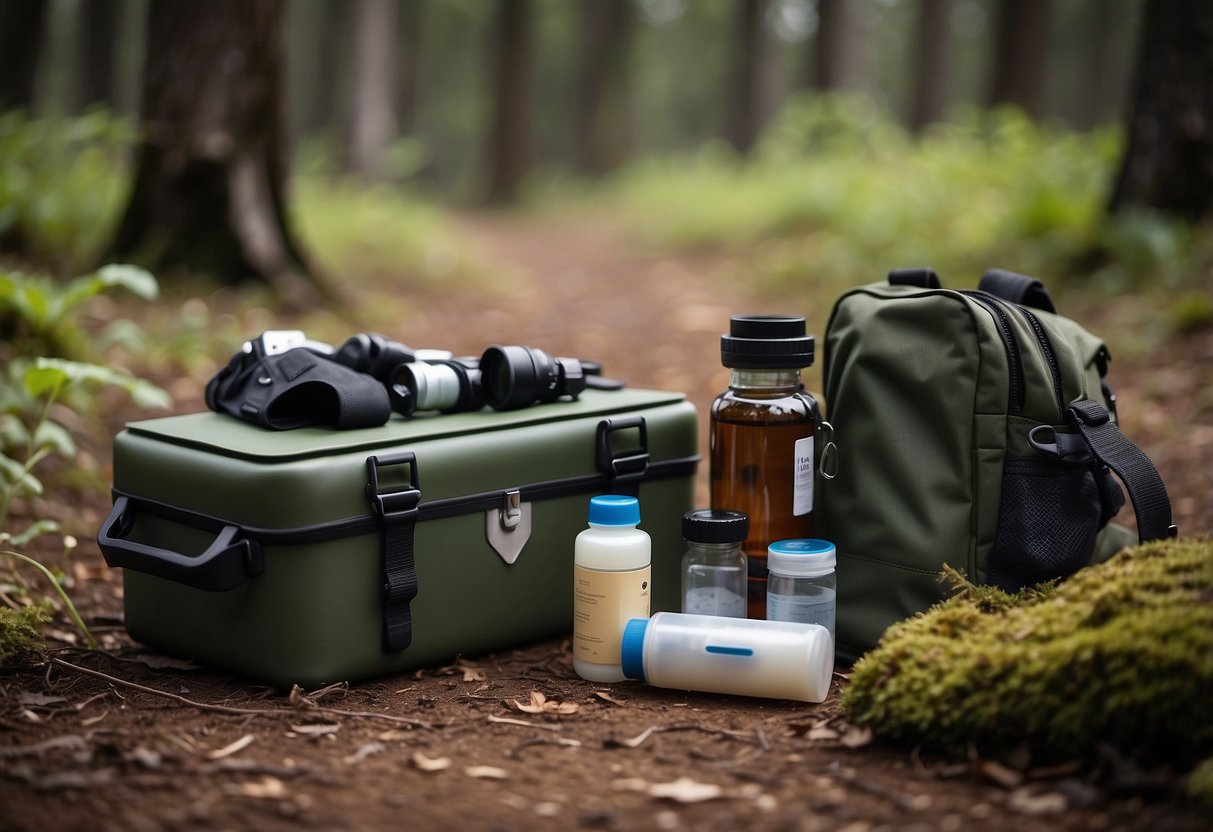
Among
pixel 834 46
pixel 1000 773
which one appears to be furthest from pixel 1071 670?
pixel 834 46

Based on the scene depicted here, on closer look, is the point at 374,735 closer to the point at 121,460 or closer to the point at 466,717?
the point at 466,717

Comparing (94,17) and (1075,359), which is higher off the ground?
(94,17)

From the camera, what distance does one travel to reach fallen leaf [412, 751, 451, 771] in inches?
78.8

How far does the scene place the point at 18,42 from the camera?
962 cm

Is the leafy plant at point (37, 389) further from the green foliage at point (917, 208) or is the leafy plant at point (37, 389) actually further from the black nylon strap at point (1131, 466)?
the green foliage at point (917, 208)

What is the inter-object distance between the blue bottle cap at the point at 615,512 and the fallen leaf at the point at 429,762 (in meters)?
0.69

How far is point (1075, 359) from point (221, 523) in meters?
1.99

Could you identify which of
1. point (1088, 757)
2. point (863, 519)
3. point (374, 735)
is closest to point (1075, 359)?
point (863, 519)

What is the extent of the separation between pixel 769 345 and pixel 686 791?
3.75 ft

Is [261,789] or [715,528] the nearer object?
[261,789]

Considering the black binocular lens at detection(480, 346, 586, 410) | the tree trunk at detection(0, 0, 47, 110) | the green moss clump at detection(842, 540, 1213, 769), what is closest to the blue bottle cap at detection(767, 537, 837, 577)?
the green moss clump at detection(842, 540, 1213, 769)

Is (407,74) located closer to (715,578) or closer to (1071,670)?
(715,578)

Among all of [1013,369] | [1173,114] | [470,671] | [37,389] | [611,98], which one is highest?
[611,98]

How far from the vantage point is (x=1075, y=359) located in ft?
8.41
